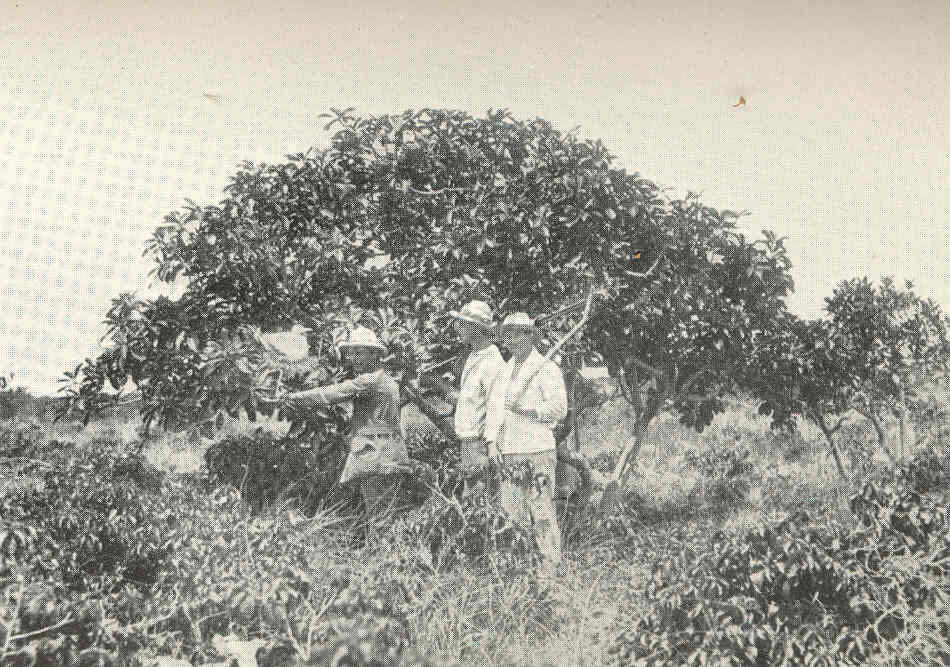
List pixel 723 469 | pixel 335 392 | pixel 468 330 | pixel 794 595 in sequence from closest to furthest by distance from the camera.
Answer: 1. pixel 794 595
2. pixel 335 392
3. pixel 468 330
4. pixel 723 469

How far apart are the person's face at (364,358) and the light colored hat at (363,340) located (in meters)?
0.03

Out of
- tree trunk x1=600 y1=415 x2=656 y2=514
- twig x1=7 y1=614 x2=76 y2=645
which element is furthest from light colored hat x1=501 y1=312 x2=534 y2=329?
twig x1=7 y1=614 x2=76 y2=645

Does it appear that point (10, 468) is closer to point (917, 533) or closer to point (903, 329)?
point (917, 533)

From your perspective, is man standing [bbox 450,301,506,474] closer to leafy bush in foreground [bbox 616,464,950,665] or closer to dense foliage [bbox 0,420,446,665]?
dense foliage [bbox 0,420,446,665]

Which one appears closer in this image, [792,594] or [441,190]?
[792,594]

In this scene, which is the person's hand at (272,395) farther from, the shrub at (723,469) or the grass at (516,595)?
the shrub at (723,469)

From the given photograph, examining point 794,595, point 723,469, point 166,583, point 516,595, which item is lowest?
point 723,469

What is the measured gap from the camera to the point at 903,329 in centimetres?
776

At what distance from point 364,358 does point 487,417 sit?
0.98 m

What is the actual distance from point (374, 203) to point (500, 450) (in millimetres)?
2504

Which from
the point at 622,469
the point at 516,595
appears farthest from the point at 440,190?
the point at 516,595

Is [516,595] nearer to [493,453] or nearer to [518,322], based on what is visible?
[493,453]

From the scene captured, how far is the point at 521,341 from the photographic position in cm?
459

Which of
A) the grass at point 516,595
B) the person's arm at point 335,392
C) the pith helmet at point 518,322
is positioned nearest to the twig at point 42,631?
the grass at point 516,595
